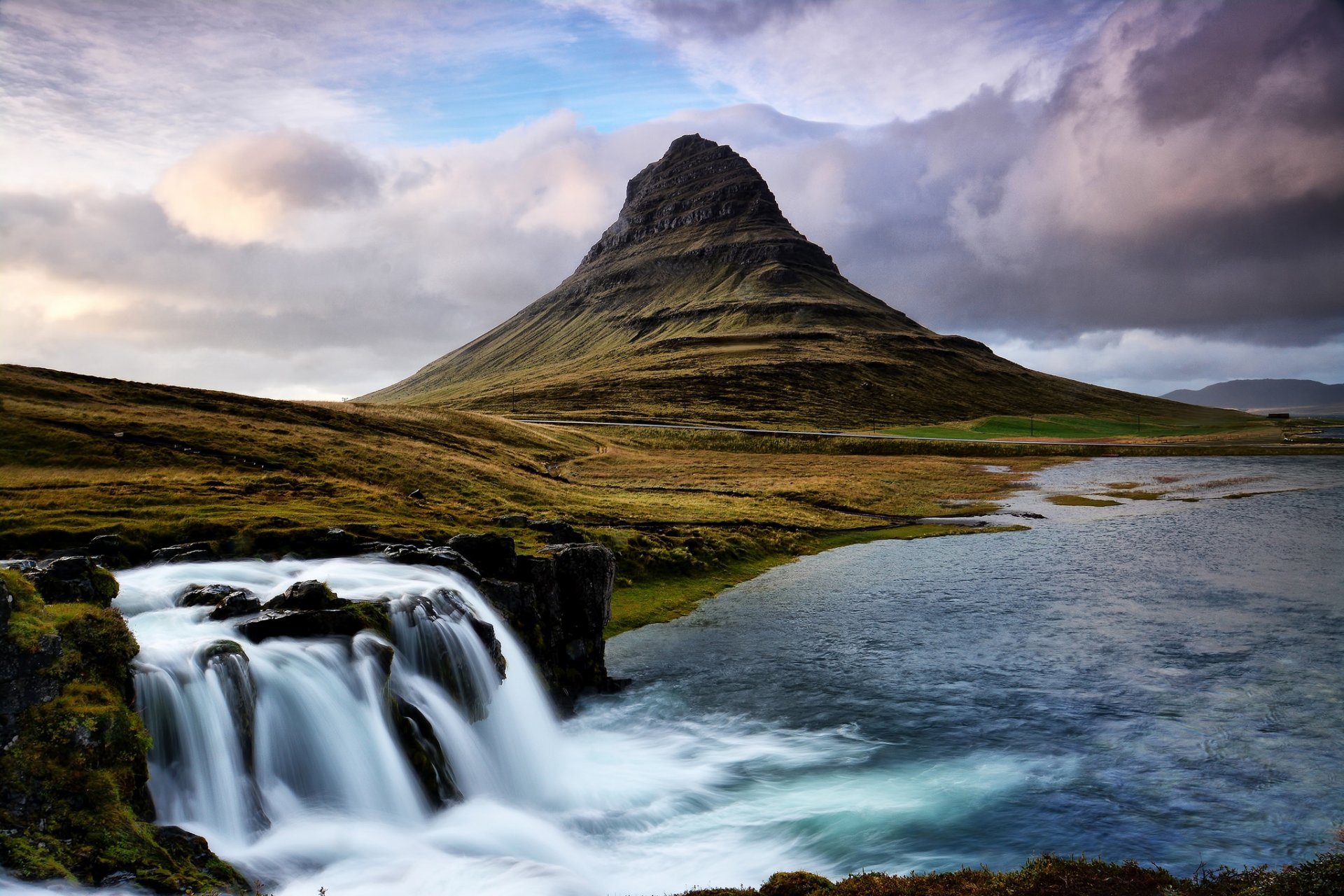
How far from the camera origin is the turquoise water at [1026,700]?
761 inches

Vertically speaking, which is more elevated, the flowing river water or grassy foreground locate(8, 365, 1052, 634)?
grassy foreground locate(8, 365, 1052, 634)

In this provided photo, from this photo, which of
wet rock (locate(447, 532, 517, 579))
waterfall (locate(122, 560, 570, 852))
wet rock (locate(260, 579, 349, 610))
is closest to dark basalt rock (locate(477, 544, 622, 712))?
wet rock (locate(447, 532, 517, 579))

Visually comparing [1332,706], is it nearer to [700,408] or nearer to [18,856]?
[18,856]

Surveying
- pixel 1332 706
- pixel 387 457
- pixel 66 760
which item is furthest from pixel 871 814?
pixel 387 457

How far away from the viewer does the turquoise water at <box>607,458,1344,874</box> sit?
63.4 feet

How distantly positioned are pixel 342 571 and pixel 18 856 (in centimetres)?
1794

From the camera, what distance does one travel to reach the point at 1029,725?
25.7 metres

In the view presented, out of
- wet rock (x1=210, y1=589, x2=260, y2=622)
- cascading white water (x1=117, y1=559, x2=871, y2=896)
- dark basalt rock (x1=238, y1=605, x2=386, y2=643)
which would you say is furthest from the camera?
wet rock (x1=210, y1=589, x2=260, y2=622)

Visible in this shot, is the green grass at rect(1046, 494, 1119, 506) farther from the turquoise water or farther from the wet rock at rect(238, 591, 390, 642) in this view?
the wet rock at rect(238, 591, 390, 642)

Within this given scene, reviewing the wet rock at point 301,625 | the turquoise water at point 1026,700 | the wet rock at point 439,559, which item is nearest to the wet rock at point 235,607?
the wet rock at point 301,625

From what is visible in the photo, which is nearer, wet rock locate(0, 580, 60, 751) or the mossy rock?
wet rock locate(0, 580, 60, 751)

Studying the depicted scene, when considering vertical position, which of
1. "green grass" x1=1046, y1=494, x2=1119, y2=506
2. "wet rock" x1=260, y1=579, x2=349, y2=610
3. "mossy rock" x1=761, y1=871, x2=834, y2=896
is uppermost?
"wet rock" x1=260, y1=579, x2=349, y2=610

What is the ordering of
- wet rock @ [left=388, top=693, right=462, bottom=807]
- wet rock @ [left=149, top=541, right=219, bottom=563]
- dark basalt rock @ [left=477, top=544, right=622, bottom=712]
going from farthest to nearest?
dark basalt rock @ [left=477, top=544, right=622, bottom=712]
wet rock @ [left=149, top=541, right=219, bottom=563]
wet rock @ [left=388, top=693, right=462, bottom=807]

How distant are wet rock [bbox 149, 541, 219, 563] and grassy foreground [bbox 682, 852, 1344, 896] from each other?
25237mm
